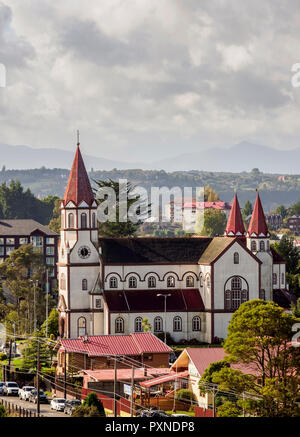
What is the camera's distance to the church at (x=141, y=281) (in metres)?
98.6

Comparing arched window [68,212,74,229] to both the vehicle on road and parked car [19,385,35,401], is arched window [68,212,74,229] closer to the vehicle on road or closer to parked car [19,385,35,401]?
the vehicle on road

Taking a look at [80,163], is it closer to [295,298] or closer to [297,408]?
[295,298]

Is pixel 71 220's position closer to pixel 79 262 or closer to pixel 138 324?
pixel 79 262

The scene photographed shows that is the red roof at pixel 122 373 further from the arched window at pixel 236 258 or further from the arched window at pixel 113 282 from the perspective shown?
the arched window at pixel 236 258

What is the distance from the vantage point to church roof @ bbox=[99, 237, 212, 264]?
100812mm

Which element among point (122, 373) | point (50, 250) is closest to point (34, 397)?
point (122, 373)

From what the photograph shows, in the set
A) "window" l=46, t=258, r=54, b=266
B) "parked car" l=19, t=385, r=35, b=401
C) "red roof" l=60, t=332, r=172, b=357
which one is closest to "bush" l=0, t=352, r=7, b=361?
"red roof" l=60, t=332, r=172, b=357

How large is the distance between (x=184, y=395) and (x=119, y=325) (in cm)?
2549

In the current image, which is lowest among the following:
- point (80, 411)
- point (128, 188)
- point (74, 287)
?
point (80, 411)

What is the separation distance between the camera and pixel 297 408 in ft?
193

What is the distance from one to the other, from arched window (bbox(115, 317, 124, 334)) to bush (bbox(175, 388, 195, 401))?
24.6 metres

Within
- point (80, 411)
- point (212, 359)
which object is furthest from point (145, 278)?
point (80, 411)
